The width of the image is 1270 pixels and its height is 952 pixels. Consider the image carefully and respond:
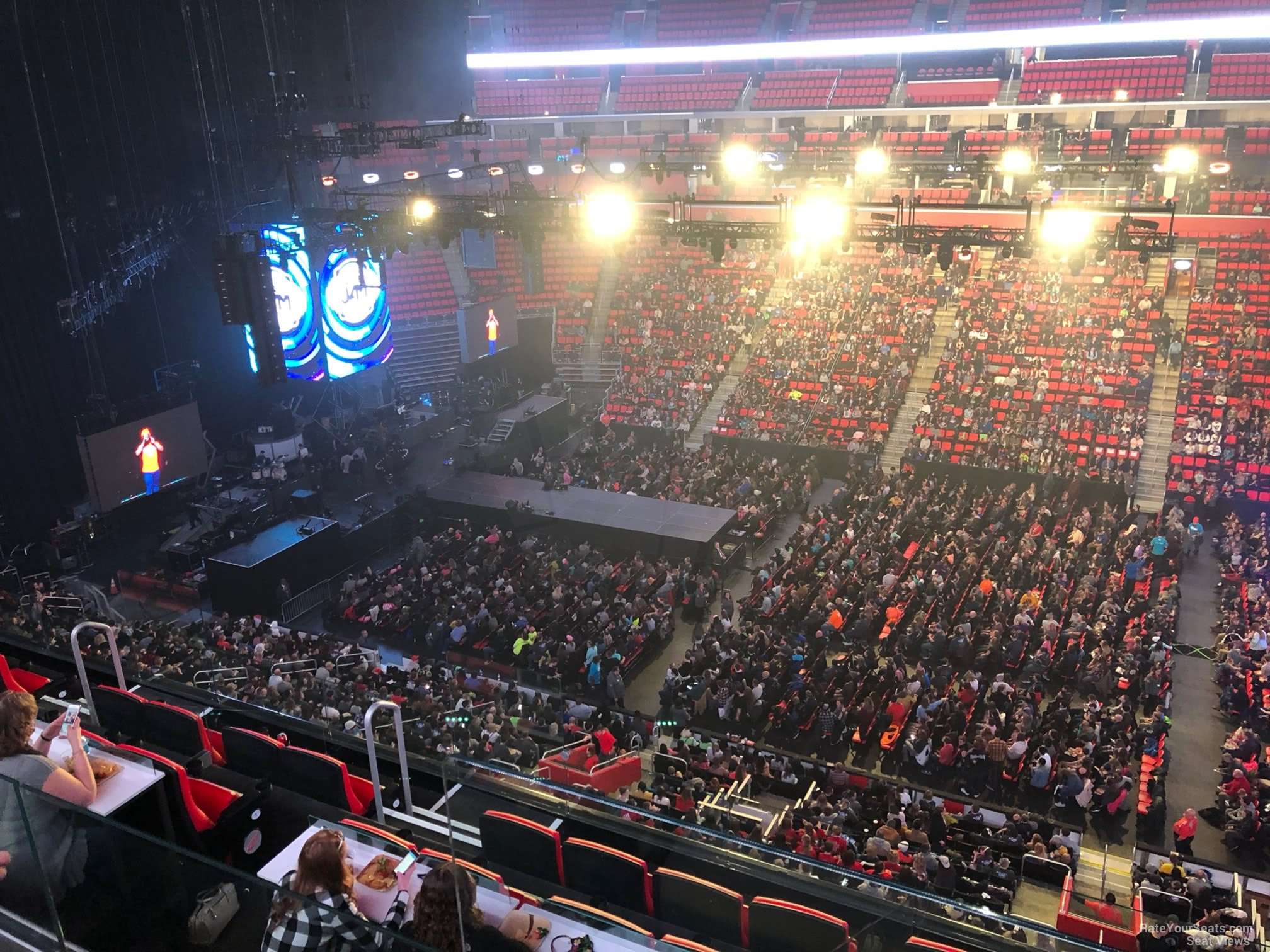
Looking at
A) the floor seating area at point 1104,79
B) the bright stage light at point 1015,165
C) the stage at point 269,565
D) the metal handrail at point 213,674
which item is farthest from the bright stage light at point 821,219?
the floor seating area at point 1104,79

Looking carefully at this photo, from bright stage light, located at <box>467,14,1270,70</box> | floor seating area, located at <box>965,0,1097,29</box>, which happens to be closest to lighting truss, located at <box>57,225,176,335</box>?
bright stage light, located at <box>467,14,1270,70</box>

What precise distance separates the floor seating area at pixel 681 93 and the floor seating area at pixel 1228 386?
643 inches

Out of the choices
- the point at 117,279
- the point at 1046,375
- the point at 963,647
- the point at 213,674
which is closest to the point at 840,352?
the point at 1046,375

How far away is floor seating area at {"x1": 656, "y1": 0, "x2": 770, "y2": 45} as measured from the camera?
33.8m

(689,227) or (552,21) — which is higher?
(552,21)

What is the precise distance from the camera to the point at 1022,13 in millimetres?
29812

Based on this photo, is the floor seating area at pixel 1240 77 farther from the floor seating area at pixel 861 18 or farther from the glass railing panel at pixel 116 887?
the glass railing panel at pixel 116 887

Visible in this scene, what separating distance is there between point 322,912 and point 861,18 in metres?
34.5

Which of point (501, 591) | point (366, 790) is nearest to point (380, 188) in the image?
point (501, 591)

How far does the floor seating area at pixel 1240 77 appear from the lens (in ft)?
84.4

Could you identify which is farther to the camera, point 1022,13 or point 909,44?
point 909,44

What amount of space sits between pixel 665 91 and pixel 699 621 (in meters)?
24.6

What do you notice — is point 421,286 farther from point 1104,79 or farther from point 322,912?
point 322,912

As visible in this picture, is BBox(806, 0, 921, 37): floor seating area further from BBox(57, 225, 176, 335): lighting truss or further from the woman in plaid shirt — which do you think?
the woman in plaid shirt
